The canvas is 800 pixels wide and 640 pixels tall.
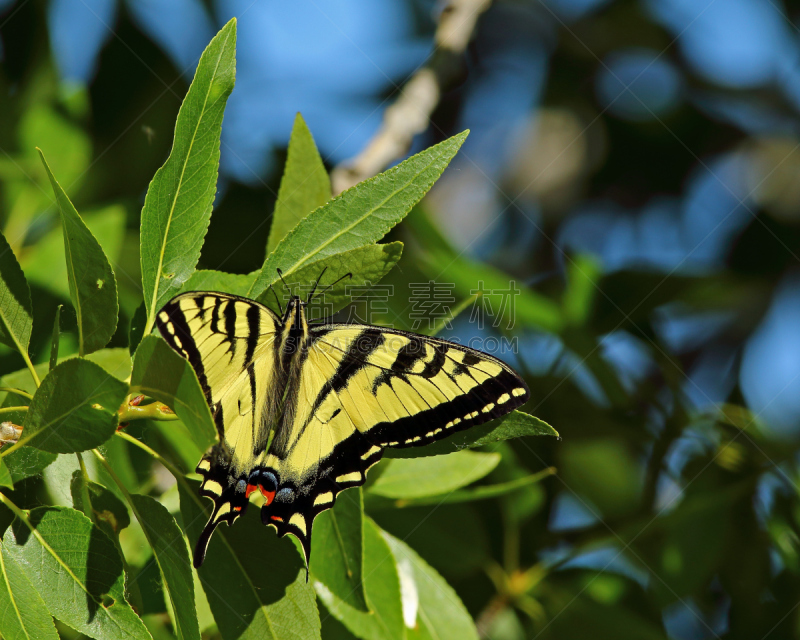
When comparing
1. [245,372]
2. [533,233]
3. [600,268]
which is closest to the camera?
[245,372]

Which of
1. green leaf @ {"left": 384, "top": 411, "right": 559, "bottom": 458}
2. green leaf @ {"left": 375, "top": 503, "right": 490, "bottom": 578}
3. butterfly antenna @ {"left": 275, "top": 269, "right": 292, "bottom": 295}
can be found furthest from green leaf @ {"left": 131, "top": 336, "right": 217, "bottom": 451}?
green leaf @ {"left": 375, "top": 503, "right": 490, "bottom": 578}

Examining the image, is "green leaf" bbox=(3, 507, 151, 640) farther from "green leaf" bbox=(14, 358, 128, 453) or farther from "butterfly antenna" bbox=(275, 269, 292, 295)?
"butterfly antenna" bbox=(275, 269, 292, 295)

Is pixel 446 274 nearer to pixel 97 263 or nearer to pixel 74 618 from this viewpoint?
pixel 97 263

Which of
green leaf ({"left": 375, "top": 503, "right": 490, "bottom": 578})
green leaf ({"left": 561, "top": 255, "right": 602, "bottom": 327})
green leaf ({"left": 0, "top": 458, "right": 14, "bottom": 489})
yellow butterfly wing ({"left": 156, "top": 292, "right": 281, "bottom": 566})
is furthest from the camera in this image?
green leaf ({"left": 561, "top": 255, "right": 602, "bottom": 327})

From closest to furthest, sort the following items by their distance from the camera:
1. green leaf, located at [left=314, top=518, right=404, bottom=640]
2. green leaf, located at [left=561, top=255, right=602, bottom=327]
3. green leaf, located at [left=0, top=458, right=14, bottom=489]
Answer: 1. green leaf, located at [left=0, top=458, right=14, bottom=489]
2. green leaf, located at [left=314, top=518, right=404, bottom=640]
3. green leaf, located at [left=561, top=255, right=602, bottom=327]

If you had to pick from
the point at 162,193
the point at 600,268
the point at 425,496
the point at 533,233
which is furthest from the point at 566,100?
the point at 162,193

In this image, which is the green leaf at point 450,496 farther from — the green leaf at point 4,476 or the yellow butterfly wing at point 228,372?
the green leaf at point 4,476
